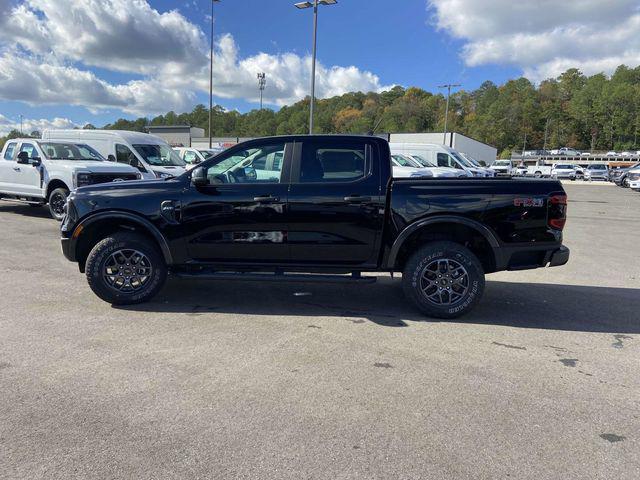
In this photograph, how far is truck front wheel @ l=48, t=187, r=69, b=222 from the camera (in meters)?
10.9

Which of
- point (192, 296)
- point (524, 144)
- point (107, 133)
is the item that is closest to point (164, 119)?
point (524, 144)

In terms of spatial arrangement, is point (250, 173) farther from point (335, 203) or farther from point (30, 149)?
point (30, 149)

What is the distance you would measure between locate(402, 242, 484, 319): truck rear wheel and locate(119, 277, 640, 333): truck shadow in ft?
0.56

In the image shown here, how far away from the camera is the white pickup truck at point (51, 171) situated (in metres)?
10.6

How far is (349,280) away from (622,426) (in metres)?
2.75

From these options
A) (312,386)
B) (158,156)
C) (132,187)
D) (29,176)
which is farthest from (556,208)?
(158,156)

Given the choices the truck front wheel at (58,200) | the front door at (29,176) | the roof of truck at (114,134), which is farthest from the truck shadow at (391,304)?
the roof of truck at (114,134)

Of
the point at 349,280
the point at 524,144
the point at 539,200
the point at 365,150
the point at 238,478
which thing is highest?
the point at 524,144

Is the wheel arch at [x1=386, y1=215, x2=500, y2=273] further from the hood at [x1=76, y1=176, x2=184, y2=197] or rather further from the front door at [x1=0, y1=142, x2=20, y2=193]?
the front door at [x1=0, y1=142, x2=20, y2=193]

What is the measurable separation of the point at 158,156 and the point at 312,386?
12.4 metres

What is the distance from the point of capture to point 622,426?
10.3ft

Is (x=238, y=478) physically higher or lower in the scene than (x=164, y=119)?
lower

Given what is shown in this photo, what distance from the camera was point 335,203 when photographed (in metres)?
5.11

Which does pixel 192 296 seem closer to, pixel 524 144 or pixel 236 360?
pixel 236 360
